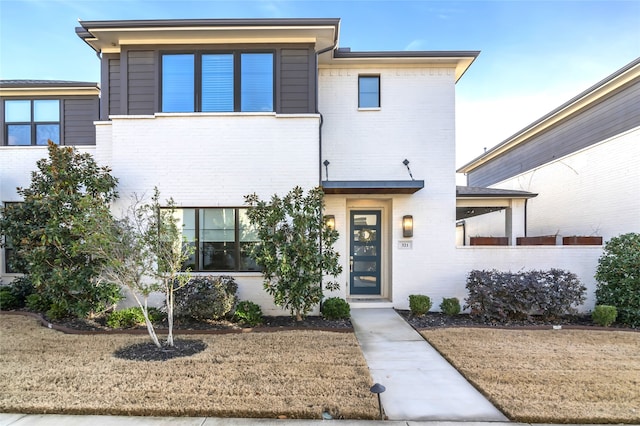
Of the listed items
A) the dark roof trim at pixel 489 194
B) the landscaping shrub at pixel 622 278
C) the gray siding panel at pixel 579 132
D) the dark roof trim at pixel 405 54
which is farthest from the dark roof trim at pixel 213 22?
the gray siding panel at pixel 579 132

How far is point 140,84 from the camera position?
759cm

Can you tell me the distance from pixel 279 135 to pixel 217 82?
1.88m

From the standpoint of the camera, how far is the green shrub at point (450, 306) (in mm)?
7461

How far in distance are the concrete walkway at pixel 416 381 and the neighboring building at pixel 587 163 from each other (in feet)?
23.3

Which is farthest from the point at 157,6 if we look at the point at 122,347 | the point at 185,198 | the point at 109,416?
the point at 109,416

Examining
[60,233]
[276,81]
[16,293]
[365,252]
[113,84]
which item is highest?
[113,84]

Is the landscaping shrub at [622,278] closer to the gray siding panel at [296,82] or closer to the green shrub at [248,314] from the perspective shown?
the gray siding panel at [296,82]

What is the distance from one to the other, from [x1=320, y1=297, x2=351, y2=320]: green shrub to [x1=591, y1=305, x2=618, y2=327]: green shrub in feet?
16.7

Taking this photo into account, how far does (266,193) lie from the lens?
7.52 metres

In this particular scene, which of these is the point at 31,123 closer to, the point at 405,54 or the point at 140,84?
the point at 140,84

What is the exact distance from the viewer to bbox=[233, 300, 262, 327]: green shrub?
6.70 m

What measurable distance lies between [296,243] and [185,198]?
296 cm

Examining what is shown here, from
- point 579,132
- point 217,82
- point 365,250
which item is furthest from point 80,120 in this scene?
point 579,132

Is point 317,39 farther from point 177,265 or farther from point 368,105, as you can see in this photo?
point 177,265
